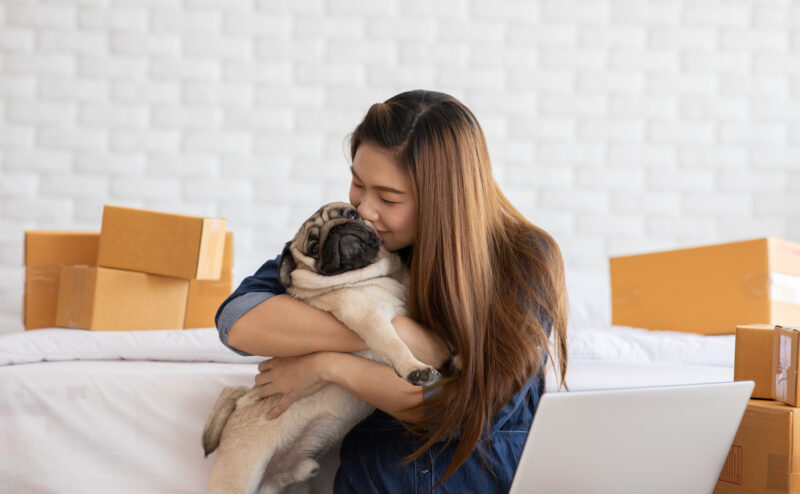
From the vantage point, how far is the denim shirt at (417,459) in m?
1.23

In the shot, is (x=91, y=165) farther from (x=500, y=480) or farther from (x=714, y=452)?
(x=714, y=452)

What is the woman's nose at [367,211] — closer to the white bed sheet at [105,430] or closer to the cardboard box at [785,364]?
the white bed sheet at [105,430]

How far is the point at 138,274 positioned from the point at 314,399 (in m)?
0.92

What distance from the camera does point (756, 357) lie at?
1.31 metres

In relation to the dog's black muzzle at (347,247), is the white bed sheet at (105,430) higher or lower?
lower

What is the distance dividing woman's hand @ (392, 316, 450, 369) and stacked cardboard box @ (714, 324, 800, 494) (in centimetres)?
58

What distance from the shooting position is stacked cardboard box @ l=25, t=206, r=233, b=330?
1914 mm

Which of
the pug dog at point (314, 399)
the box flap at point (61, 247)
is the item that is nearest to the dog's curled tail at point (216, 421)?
the pug dog at point (314, 399)

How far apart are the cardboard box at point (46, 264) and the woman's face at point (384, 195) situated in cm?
120

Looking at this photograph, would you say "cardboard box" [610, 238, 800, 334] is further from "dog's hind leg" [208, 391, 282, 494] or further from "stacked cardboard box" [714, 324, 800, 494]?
"dog's hind leg" [208, 391, 282, 494]

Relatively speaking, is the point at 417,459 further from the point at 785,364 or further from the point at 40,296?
the point at 40,296

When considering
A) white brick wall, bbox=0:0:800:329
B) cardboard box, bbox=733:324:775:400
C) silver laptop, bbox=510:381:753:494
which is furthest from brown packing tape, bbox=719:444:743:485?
white brick wall, bbox=0:0:800:329

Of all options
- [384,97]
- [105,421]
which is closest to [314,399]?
[105,421]

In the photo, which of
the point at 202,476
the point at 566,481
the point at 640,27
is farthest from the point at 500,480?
the point at 640,27
